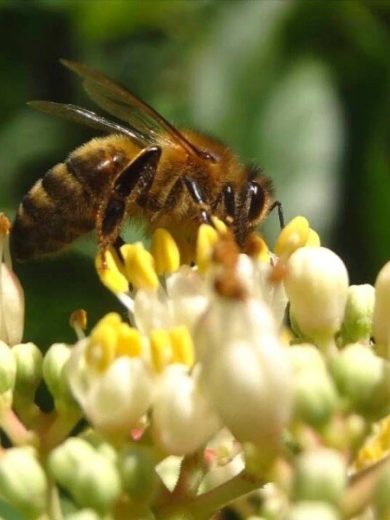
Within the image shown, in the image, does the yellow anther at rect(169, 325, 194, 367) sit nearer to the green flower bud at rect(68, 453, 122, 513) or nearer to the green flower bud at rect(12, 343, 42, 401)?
the green flower bud at rect(68, 453, 122, 513)

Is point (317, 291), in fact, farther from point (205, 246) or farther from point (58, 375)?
point (58, 375)

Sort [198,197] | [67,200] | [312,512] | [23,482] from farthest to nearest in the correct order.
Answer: [67,200] → [198,197] → [23,482] → [312,512]

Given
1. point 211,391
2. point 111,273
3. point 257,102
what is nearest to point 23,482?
point 211,391

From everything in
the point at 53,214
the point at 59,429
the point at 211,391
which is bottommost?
the point at 59,429

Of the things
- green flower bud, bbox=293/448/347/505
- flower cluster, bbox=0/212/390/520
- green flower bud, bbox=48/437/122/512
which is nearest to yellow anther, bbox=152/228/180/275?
flower cluster, bbox=0/212/390/520

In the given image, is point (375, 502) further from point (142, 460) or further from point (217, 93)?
point (217, 93)

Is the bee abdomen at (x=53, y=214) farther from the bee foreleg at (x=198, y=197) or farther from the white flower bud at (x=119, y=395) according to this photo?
Result: the white flower bud at (x=119, y=395)

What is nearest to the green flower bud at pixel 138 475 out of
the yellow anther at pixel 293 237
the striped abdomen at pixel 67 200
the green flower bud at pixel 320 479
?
the green flower bud at pixel 320 479
